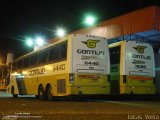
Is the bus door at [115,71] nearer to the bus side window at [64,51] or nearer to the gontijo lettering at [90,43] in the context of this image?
the gontijo lettering at [90,43]

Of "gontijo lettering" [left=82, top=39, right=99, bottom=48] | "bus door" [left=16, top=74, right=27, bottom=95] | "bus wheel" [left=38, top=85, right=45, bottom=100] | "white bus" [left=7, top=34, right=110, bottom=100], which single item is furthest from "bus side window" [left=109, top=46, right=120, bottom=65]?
"bus door" [left=16, top=74, right=27, bottom=95]

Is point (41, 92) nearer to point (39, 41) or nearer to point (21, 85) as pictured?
point (21, 85)

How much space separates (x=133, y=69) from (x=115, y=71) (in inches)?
47.7

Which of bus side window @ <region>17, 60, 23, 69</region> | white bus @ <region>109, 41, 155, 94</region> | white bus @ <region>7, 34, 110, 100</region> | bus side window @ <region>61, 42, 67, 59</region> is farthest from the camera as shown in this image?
bus side window @ <region>17, 60, 23, 69</region>

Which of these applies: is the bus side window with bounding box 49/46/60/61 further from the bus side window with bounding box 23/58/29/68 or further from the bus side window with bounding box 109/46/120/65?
the bus side window with bounding box 23/58/29/68

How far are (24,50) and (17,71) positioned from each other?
20944mm

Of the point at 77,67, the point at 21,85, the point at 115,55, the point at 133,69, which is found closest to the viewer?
the point at 77,67

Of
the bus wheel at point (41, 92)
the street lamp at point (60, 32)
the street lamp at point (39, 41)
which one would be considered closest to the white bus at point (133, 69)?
the bus wheel at point (41, 92)

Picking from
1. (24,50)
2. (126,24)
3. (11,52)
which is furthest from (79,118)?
(24,50)

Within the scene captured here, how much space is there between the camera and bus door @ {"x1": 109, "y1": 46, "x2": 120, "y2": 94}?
19438 millimetres

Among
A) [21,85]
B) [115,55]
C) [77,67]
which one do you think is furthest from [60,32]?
[77,67]

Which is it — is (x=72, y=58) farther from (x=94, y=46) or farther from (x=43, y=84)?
(x=43, y=84)

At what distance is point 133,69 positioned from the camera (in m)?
19.0

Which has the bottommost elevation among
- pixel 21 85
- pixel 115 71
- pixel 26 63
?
pixel 21 85
